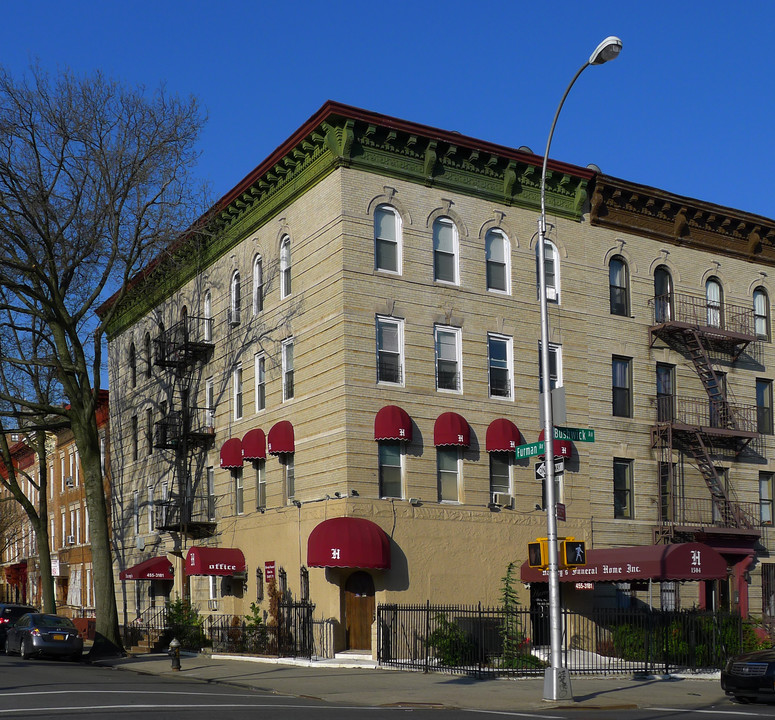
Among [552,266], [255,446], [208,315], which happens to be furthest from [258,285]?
[552,266]

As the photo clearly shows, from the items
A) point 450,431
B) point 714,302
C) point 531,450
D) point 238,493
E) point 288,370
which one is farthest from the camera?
point 714,302

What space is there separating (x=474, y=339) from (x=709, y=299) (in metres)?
10.0

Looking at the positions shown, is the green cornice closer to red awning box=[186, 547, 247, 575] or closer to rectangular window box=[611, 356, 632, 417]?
rectangular window box=[611, 356, 632, 417]

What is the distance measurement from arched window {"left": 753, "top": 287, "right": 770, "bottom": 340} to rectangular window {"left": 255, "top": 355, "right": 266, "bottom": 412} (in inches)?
689

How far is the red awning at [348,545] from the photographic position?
26.4m

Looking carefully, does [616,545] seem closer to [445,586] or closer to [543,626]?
[543,626]

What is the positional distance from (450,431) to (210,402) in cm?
1124

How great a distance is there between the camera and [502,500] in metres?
30.4

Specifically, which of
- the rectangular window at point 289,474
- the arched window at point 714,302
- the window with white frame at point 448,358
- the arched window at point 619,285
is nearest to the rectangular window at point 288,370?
the rectangular window at point 289,474

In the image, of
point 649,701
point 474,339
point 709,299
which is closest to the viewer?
point 649,701

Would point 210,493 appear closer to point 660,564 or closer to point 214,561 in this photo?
point 214,561

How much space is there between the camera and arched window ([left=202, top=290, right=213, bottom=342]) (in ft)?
122

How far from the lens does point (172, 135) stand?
33250 mm

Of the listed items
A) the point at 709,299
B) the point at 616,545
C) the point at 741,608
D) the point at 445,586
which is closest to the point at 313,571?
the point at 445,586
